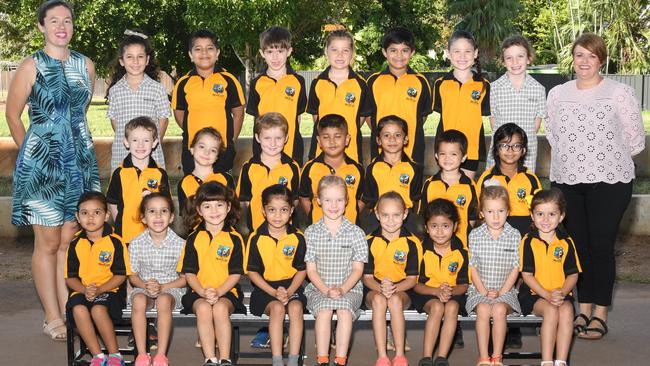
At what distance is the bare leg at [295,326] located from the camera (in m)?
6.24

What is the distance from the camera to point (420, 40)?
4744cm

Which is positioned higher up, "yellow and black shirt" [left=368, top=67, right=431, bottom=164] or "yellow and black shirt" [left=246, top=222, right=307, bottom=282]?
"yellow and black shirt" [left=368, top=67, right=431, bottom=164]

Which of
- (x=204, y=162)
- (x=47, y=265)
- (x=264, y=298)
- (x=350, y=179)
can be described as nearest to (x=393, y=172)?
(x=350, y=179)

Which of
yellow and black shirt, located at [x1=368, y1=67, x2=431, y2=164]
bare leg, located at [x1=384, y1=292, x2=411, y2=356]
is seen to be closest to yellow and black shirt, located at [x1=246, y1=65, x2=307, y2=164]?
yellow and black shirt, located at [x1=368, y1=67, x2=431, y2=164]

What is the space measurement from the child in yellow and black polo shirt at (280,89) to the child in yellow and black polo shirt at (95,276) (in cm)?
176

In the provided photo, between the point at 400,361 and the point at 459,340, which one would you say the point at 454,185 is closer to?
the point at 459,340

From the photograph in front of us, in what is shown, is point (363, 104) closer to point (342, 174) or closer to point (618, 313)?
point (342, 174)

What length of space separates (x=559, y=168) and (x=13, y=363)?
12.9 feet

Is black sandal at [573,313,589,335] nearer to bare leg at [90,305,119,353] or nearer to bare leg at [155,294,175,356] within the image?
bare leg at [155,294,175,356]

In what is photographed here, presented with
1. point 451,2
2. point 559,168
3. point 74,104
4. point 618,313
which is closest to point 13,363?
point 74,104

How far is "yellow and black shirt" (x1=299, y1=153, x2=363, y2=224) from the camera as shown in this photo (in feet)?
24.2

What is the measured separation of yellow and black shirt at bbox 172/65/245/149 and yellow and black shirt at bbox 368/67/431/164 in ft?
3.59

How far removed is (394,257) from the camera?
6.59 metres

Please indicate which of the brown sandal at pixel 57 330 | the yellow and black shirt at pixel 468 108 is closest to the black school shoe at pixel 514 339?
the yellow and black shirt at pixel 468 108
